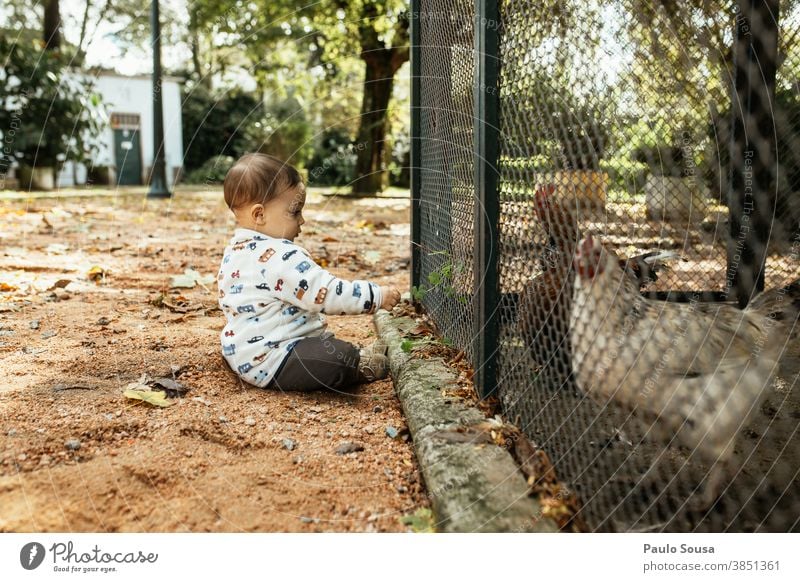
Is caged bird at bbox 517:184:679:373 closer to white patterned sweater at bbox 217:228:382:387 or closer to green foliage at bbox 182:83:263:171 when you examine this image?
white patterned sweater at bbox 217:228:382:387

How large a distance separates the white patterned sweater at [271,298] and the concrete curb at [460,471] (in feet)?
1.42

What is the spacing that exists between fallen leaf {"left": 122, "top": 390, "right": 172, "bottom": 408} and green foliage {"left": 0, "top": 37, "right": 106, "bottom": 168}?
37.9 ft

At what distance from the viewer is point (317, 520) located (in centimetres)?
190

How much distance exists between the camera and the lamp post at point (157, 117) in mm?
10445

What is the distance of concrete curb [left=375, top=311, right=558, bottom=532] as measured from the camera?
1682mm

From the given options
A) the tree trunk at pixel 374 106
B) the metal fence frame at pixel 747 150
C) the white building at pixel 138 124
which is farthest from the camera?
the white building at pixel 138 124

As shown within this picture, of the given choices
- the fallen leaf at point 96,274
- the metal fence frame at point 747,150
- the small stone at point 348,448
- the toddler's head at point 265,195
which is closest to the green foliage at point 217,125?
the fallen leaf at point 96,274

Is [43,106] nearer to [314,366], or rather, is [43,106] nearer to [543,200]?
[314,366]

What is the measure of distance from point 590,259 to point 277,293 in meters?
1.30

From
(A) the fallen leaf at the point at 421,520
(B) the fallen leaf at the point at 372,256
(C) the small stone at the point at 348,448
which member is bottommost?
(A) the fallen leaf at the point at 421,520

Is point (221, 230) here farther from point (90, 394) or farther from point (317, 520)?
point (317, 520)

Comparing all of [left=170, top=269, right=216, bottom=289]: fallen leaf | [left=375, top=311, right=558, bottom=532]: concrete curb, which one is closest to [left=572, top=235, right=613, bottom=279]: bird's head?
[left=375, top=311, right=558, bottom=532]: concrete curb

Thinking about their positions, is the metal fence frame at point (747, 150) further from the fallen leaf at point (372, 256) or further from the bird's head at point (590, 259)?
the fallen leaf at point (372, 256)

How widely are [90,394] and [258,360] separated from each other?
0.64 metres
